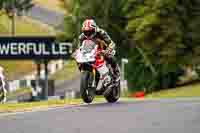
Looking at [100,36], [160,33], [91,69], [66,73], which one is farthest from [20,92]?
[91,69]

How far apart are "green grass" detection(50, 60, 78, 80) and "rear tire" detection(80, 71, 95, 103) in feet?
220

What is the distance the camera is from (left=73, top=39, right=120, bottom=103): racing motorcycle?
1638 cm

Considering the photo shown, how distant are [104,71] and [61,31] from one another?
41957 millimetres

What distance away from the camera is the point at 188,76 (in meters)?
55.8

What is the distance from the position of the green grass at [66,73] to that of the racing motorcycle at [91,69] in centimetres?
6670

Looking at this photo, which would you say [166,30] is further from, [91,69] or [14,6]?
[14,6]

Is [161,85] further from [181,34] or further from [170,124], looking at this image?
[170,124]

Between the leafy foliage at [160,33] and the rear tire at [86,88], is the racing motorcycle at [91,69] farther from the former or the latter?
the leafy foliage at [160,33]

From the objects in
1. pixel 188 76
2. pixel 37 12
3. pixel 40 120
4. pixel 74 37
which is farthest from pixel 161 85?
pixel 37 12

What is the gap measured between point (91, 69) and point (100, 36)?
2.58 feet

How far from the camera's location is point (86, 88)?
16578 mm

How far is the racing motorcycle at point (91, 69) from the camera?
53.7ft

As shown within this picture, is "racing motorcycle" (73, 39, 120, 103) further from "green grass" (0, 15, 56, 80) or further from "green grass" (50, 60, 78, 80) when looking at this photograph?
"green grass" (50, 60, 78, 80)

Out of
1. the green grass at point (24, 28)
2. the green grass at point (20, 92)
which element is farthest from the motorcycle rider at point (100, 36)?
the green grass at point (24, 28)
